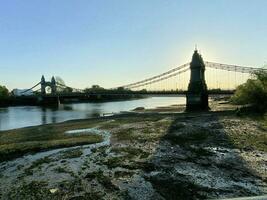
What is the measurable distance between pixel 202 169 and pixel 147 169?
9.57 feet

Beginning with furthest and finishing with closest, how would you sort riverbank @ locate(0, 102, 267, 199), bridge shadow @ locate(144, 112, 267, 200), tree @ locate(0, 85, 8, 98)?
tree @ locate(0, 85, 8, 98), riverbank @ locate(0, 102, 267, 199), bridge shadow @ locate(144, 112, 267, 200)

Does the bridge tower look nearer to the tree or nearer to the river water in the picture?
the river water

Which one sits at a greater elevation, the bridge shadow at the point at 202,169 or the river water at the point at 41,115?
the bridge shadow at the point at 202,169

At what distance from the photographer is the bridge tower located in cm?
8219

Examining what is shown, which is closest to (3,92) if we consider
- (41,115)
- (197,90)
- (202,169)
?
(41,115)

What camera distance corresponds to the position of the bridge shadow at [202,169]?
56.7 feet

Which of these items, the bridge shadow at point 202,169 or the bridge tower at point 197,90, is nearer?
the bridge shadow at point 202,169

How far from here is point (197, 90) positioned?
82188 millimetres

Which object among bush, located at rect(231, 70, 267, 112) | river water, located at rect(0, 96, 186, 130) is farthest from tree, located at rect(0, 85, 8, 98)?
bush, located at rect(231, 70, 267, 112)

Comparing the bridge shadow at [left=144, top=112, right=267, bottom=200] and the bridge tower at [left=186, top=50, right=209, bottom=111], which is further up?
the bridge tower at [left=186, top=50, right=209, bottom=111]

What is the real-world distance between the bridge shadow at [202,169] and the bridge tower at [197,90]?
50.6 m

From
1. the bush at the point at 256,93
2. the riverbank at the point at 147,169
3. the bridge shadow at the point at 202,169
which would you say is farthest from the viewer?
the bush at the point at 256,93

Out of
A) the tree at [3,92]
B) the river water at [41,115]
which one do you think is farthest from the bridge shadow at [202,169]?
the tree at [3,92]

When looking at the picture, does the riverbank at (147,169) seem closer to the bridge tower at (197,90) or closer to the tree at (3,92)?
the bridge tower at (197,90)
